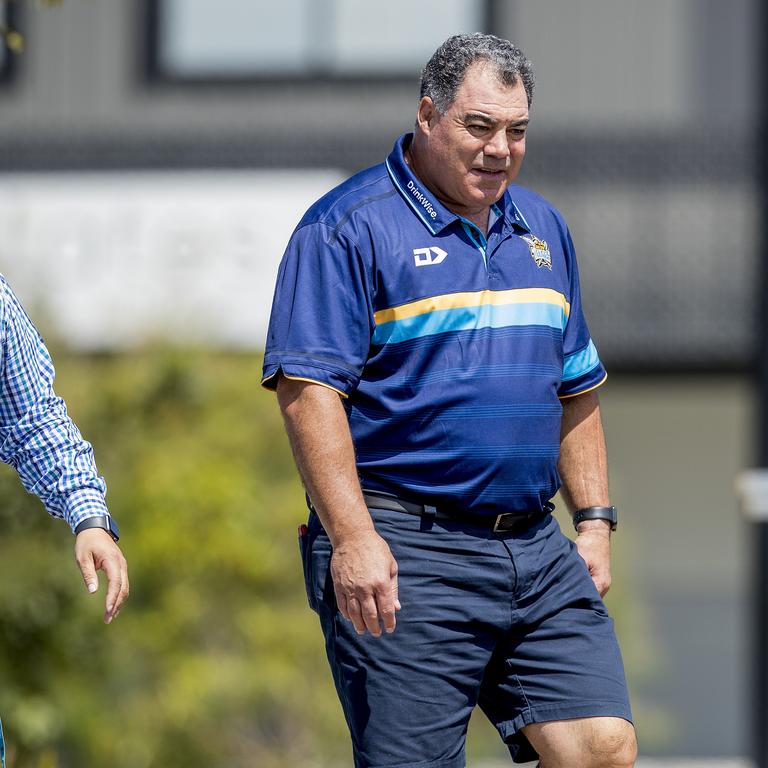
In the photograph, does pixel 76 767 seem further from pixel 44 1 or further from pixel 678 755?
pixel 678 755

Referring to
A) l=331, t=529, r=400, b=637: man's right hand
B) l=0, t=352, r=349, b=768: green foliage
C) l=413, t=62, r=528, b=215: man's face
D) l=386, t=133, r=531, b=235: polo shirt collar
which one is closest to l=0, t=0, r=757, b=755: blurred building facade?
l=0, t=352, r=349, b=768: green foliage

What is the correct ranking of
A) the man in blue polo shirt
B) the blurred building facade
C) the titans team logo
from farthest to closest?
the blurred building facade
the titans team logo
the man in blue polo shirt

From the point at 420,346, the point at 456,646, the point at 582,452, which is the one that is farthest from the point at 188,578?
the point at 420,346

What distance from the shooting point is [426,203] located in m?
3.54

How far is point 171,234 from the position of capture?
998 centimetres

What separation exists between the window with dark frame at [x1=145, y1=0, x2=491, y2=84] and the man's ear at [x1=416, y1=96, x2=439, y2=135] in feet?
25.6

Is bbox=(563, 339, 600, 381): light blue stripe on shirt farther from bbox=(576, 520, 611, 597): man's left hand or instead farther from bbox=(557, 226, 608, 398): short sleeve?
bbox=(576, 520, 611, 597): man's left hand

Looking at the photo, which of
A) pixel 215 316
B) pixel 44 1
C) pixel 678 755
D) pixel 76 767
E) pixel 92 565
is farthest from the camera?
pixel 678 755

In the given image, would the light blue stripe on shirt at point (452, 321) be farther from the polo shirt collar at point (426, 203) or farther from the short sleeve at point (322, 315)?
the polo shirt collar at point (426, 203)

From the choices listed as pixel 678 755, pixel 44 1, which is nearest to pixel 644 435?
pixel 678 755

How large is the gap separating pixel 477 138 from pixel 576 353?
0.59m

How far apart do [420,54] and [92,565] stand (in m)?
8.52

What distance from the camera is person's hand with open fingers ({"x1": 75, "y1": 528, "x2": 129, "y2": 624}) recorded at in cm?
318

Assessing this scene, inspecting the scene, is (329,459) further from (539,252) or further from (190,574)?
(190,574)
